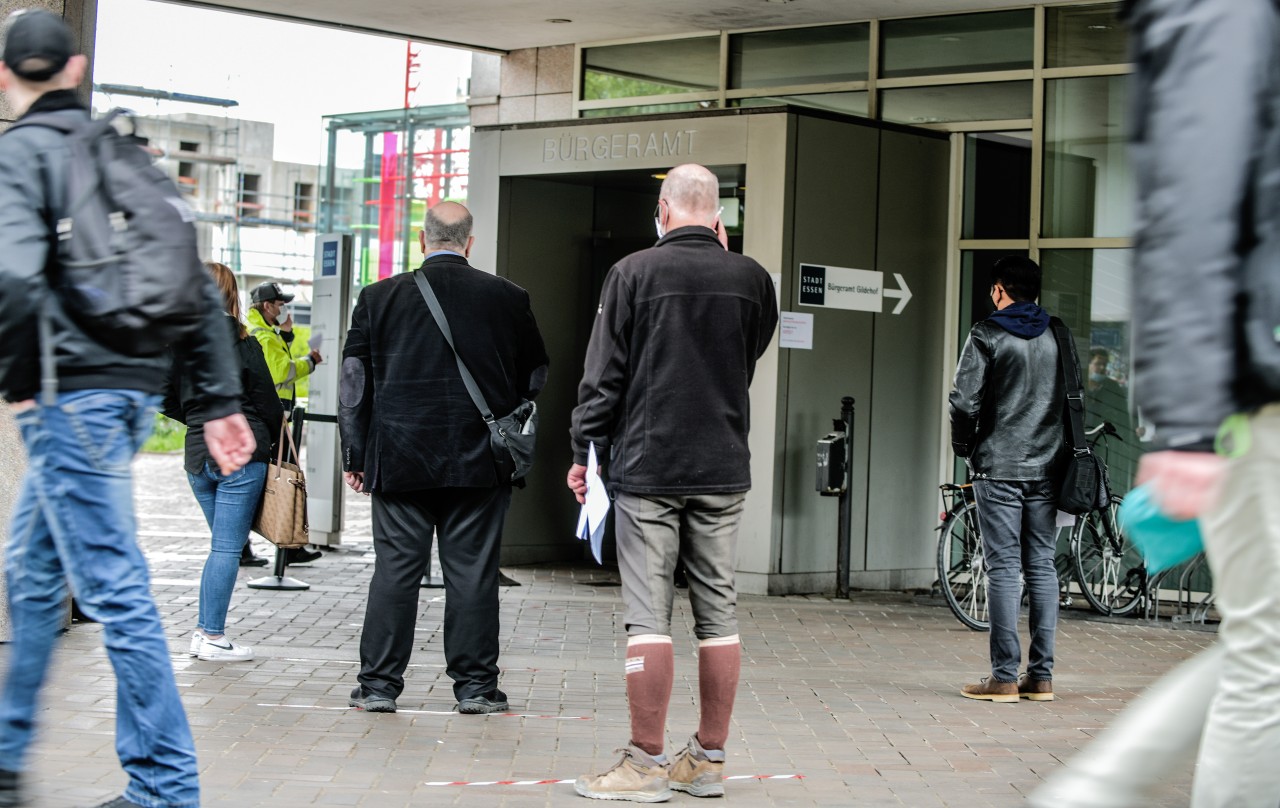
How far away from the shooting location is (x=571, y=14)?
40.0 feet

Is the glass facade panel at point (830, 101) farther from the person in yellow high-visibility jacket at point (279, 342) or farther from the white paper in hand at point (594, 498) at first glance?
the white paper in hand at point (594, 498)

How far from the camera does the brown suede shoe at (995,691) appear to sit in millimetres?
7227

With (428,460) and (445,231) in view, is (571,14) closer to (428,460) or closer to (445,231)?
(445,231)

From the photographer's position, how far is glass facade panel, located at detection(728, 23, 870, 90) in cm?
1227

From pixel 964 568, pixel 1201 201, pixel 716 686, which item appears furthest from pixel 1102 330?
pixel 1201 201

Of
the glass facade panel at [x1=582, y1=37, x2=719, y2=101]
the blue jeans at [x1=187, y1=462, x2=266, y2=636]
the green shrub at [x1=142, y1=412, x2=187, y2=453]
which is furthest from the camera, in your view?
the green shrub at [x1=142, y1=412, x2=187, y2=453]

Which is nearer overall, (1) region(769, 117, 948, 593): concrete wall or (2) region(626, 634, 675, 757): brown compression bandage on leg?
(2) region(626, 634, 675, 757): brown compression bandage on leg

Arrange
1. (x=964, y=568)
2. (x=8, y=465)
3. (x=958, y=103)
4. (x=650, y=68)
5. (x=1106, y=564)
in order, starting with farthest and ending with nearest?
(x=650, y=68), (x=958, y=103), (x=1106, y=564), (x=964, y=568), (x=8, y=465)

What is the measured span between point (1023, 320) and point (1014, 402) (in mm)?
375

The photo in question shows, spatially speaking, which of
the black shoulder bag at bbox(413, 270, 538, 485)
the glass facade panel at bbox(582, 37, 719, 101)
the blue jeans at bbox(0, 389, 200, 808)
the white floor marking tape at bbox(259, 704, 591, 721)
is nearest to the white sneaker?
the white floor marking tape at bbox(259, 704, 591, 721)

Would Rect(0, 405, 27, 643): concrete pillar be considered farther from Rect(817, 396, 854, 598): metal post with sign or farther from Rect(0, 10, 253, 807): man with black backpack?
Rect(817, 396, 854, 598): metal post with sign

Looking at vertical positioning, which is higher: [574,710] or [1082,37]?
[1082,37]

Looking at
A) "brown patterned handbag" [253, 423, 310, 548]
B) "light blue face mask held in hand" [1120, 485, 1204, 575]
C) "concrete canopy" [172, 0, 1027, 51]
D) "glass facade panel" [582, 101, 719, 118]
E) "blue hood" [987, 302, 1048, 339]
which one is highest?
"concrete canopy" [172, 0, 1027, 51]

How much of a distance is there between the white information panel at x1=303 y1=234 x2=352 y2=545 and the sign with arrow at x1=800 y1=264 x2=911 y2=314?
13.4 feet
